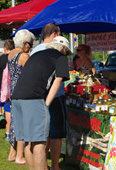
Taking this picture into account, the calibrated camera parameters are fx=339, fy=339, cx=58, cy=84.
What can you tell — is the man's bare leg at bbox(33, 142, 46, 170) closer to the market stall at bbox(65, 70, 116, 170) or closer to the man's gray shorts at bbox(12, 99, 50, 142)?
the man's gray shorts at bbox(12, 99, 50, 142)

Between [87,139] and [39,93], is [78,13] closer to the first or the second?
[39,93]

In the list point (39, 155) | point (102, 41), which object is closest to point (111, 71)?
point (102, 41)

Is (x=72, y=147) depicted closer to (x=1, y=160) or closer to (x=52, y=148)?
(x=52, y=148)

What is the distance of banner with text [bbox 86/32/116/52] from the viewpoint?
8093 mm

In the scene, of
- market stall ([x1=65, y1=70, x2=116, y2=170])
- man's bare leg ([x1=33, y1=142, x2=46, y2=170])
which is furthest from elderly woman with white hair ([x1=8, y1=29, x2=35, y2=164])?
man's bare leg ([x1=33, y1=142, x2=46, y2=170])

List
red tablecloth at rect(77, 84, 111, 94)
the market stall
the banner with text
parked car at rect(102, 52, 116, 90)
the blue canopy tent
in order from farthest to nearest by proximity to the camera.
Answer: parked car at rect(102, 52, 116, 90) → the banner with text → red tablecloth at rect(77, 84, 111, 94) → the market stall → the blue canopy tent

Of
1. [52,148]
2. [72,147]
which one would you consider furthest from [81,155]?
[52,148]

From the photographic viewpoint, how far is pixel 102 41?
330 inches

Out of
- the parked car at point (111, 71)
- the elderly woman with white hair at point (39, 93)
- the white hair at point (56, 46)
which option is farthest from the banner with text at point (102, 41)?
the parked car at point (111, 71)

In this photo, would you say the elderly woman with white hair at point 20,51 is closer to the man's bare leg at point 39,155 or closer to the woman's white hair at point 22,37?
the woman's white hair at point 22,37

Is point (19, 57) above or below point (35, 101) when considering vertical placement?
above

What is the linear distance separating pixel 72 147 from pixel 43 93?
1.70 metres

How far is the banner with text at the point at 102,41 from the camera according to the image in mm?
8093

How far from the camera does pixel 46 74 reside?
3398mm
